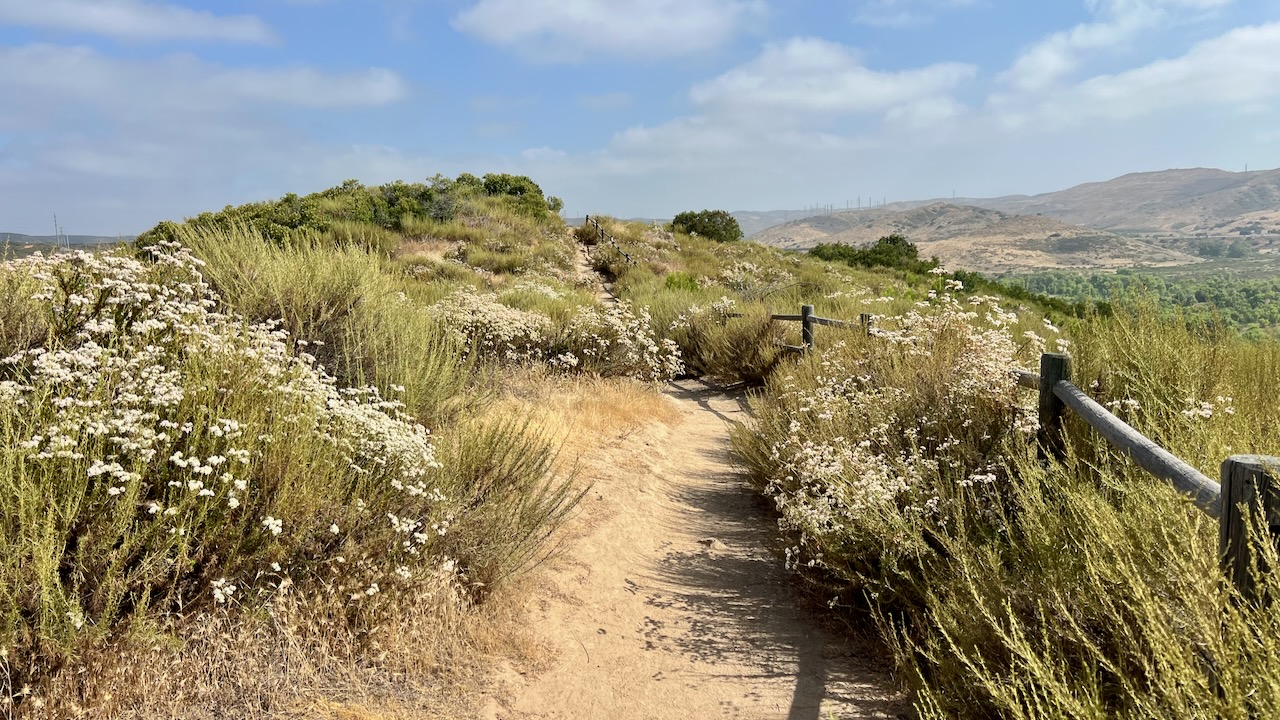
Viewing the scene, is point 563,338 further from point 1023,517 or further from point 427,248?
point 427,248

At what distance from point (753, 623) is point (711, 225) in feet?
102

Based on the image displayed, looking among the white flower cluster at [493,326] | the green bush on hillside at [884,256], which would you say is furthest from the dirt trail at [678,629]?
the green bush on hillside at [884,256]

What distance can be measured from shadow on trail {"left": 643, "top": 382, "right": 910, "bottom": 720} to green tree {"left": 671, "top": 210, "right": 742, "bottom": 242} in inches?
1104

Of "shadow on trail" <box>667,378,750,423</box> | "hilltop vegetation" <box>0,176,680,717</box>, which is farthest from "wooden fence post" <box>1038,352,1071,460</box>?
"shadow on trail" <box>667,378,750,423</box>

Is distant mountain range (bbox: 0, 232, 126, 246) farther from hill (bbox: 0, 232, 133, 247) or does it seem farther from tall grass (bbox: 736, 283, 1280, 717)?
tall grass (bbox: 736, 283, 1280, 717)

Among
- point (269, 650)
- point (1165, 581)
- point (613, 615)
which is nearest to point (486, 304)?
point (613, 615)

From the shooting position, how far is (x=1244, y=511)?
78.7 inches

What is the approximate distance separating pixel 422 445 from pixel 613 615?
161cm

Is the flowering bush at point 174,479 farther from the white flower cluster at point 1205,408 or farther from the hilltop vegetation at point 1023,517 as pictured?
the white flower cluster at point 1205,408

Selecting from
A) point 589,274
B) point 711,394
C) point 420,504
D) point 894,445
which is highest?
point 589,274

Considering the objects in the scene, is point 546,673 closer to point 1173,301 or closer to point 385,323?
point 385,323

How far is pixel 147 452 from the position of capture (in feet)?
8.41

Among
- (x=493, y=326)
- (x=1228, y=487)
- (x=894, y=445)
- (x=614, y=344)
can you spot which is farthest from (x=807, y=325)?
(x=1228, y=487)

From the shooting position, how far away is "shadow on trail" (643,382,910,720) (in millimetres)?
3461
